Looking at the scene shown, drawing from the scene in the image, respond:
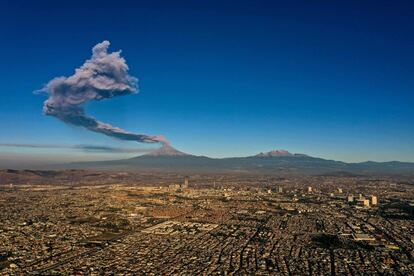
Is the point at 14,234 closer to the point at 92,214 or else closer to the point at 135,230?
the point at 135,230

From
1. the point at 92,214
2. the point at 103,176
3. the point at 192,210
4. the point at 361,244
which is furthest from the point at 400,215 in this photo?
the point at 103,176

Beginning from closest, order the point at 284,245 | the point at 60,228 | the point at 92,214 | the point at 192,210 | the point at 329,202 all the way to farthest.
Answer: the point at 284,245 → the point at 60,228 → the point at 92,214 → the point at 192,210 → the point at 329,202

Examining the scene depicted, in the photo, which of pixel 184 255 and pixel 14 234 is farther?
pixel 14 234

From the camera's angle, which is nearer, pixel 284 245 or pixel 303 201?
pixel 284 245

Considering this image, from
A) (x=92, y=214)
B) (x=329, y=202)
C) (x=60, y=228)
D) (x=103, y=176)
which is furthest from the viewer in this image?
(x=103, y=176)

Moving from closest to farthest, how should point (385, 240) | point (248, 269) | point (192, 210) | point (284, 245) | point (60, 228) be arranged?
point (248, 269) < point (284, 245) < point (385, 240) < point (60, 228) < point (192, 210)

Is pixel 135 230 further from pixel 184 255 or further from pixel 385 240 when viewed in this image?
pixel 385 240

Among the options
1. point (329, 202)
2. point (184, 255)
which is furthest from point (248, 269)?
point (329, 202)

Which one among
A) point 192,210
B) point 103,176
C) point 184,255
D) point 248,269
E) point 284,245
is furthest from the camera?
point 103,176
